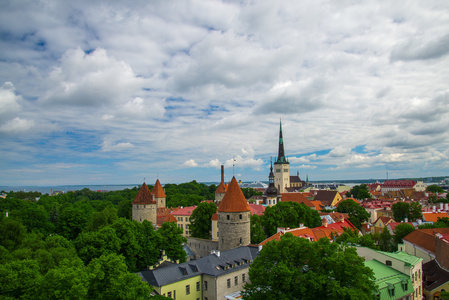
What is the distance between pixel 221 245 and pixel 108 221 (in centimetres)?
1580

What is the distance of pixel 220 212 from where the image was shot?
109ft

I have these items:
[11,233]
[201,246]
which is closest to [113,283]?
[201,246]

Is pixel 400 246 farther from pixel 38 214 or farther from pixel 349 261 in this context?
pixel 38 214

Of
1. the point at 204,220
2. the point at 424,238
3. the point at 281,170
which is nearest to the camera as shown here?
the point at 424,238

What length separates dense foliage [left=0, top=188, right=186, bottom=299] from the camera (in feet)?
51.7

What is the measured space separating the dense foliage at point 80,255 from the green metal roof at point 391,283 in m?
13.6

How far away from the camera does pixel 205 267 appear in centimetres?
2555

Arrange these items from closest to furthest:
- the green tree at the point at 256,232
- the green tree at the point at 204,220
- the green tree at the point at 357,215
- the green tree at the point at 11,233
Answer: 1. the green tree at the point at 11,233
2. the green tree at the point at 256,232
3. the green tree at the point at 204,220
4. the green tree at the point at 357,215

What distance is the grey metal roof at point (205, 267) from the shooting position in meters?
23.0

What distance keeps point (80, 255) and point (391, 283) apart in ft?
73.2

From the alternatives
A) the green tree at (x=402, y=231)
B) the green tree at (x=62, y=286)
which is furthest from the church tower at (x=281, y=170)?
the green tree at (x=62, y=286)

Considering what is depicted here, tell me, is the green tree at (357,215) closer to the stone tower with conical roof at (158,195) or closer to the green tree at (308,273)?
the stone tower with conical roof at (158,195)

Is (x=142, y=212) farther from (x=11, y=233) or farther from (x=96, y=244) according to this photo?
(x=96, y=244)

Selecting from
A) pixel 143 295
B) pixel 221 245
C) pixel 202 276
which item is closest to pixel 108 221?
pixel 221 245
